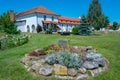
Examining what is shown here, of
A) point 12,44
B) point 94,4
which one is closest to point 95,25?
point 94,4

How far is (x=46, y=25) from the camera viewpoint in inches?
2016

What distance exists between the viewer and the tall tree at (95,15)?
65.2 metres

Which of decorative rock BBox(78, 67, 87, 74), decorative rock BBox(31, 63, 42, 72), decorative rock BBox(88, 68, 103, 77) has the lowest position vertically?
decorative rock BBox(88, 68, 103, 77)

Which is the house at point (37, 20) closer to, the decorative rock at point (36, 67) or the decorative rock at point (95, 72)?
the decorative rock at point (36, 67)

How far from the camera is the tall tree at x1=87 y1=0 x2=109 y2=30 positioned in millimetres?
65238

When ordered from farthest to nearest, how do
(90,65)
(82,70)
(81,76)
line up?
(90,65), (82,70), (81,76)

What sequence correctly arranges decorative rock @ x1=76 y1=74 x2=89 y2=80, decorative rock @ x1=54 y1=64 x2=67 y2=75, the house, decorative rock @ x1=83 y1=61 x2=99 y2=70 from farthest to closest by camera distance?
the house, decorative rock @ x1=83 y1=61 x2=99 y2=70, decorative rock @ x1=54 y1=64 x2=67 y2=75, decorative rock @ x1=76 y1=74 x2=89 y2=80

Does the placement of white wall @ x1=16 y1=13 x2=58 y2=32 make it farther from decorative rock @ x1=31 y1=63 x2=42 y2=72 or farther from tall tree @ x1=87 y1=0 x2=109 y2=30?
decorative rock @ x1=31 y1=63 x2=42 y2=72

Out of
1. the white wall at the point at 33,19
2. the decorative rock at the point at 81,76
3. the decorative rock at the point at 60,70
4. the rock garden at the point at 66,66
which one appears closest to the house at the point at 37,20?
the white wall at the point at 33,19

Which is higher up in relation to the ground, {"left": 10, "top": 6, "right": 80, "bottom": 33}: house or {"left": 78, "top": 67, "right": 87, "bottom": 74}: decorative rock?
{"left": 10, "top": 6, "right": 80, "bottom": 33}: house

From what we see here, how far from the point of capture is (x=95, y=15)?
224 ft

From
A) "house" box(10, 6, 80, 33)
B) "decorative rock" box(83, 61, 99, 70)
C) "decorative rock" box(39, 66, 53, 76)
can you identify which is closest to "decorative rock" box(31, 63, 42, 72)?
"decorative rock" box(39, 66, 53, 76)

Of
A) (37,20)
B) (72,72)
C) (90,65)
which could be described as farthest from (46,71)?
(37,20)

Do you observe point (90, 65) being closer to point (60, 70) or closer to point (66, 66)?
point (66, 66)
